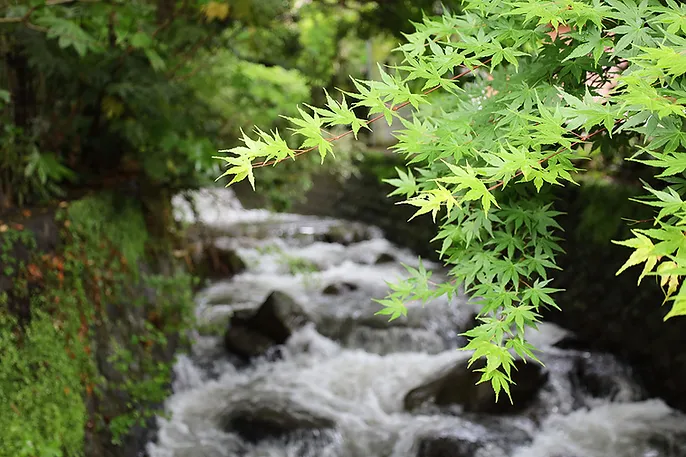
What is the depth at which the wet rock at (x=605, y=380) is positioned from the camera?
695cm

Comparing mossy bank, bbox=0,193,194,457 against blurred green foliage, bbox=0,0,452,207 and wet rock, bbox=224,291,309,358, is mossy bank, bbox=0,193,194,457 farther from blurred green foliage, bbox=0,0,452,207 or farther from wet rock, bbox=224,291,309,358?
wet rock, bbox=224,291,309,358

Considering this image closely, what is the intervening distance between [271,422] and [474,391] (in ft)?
6.88

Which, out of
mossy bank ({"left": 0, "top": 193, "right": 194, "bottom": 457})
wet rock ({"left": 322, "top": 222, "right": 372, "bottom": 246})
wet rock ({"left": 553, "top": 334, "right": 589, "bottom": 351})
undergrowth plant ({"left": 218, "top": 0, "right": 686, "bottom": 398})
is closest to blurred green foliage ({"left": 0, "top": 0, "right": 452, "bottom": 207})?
mossy bank ({"left": 0, "top": 193, "right": 194, "bottom": 457})

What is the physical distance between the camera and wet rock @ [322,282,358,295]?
9.78 metres

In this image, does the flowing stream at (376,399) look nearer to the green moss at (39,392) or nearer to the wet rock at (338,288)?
the wet rock at (338,288)

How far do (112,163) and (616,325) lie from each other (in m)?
6.20

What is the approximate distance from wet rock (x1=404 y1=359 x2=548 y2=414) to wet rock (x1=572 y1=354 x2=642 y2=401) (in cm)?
59

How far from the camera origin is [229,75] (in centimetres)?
641

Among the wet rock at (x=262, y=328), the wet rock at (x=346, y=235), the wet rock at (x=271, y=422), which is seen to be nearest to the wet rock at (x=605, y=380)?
the wet rock at (x=271, y=422)

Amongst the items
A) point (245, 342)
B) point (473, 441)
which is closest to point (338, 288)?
point (245, 342)

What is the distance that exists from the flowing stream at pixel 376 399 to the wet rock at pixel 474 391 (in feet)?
Result: 0.07

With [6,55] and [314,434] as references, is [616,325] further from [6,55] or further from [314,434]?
[6,55]

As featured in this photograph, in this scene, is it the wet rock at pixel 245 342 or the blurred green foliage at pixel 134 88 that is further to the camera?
the wet rock at pixel 245 342

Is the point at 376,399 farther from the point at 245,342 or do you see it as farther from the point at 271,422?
the point at 245,342
